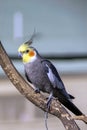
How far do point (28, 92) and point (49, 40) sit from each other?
66.1 inches

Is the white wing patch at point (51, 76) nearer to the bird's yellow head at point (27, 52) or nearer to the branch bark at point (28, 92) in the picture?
the bird's yellow head at point (27, 52)

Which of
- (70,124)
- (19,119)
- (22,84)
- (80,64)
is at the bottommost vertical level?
(19,119)

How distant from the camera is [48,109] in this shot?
1674mm

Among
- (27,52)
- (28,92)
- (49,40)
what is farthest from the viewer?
(49,40)

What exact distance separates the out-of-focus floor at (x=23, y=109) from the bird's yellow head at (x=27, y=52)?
1.38 meters

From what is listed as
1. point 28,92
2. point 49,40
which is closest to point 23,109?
point 49,40

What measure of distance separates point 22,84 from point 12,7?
1693 millimetres

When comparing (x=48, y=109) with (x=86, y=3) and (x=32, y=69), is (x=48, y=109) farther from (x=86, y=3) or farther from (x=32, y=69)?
(x=86, y=3)

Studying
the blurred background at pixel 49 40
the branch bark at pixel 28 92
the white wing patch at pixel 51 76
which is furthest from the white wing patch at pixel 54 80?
the blurred background at pixel 49 40

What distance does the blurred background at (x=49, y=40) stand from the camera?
3303mm

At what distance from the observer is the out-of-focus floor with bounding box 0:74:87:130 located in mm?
3340

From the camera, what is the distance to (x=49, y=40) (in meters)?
3.32

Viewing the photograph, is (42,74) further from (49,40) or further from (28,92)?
(49,40)

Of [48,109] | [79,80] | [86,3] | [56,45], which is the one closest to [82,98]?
[79,80]
